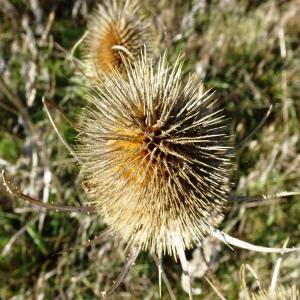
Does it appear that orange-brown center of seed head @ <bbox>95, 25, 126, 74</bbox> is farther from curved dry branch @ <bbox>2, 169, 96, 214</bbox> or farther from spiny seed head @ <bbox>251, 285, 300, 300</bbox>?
spiny seed head @ <bbox>251, 285, 300, 300</bbox>

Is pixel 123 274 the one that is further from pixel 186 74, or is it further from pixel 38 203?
pixel 186 74

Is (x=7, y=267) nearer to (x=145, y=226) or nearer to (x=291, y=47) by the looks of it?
(x=145, y=226)

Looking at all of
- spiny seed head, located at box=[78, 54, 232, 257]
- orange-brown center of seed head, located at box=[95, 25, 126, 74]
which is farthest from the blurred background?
spiny seed head, located at box=[78, 54, 232, 257]

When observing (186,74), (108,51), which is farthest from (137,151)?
(186,74)

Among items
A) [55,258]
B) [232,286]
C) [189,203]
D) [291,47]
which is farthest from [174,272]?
[291,47]

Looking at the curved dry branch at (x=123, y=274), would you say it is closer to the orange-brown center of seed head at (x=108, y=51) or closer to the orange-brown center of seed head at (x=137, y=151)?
the orange-brown center of seed head at (x=137, y=151)

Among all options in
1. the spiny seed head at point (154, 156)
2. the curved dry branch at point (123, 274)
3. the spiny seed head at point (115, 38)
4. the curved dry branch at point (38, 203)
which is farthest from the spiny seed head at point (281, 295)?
the spiny seed head at point (115, 38)

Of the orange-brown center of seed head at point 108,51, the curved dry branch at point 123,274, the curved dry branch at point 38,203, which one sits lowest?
the curved dry branch at point 123,274
